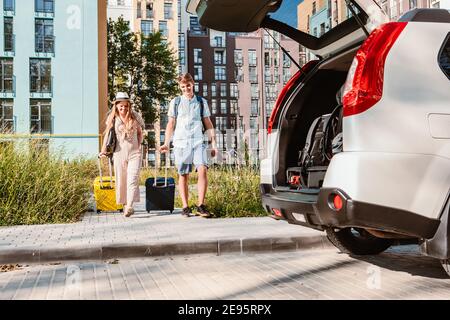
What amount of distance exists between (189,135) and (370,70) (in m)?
4.79

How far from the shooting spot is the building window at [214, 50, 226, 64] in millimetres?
87244

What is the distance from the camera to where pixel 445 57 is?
11.7 ft

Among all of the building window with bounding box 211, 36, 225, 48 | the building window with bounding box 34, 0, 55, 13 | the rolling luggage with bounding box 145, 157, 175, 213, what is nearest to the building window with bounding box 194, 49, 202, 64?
the building window with bounding box 211, 36, 225, 48

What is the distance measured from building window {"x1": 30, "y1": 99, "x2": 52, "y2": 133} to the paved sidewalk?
3526cm

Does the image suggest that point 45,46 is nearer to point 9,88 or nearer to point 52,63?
point 52,63

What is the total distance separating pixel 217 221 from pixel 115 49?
36.6 meters

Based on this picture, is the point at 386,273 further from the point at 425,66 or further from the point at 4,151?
the point at 4,151

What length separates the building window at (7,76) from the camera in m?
40.6

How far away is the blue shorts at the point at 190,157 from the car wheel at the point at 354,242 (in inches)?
121

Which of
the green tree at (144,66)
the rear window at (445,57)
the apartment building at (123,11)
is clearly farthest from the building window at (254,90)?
the rear window at (445,57)

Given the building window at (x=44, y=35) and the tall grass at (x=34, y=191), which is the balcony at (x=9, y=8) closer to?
the building window at (x=44, y=35)

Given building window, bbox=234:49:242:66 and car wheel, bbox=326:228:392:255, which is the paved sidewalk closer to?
car wheel, bbox=326:228:392:255

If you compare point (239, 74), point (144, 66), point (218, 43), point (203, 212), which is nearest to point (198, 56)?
point (218, 43)

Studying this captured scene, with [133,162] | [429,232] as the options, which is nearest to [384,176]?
[429,232]
